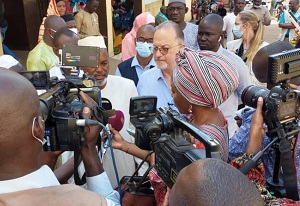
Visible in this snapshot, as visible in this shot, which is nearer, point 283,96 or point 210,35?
point 283,96

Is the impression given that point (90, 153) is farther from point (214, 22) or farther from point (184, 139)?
point (214, 22)

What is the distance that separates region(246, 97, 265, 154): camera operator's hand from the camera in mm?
1609

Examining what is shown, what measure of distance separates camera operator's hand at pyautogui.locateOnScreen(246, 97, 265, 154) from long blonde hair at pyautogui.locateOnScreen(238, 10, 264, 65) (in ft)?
7.05

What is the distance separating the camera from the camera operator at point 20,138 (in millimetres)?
1098

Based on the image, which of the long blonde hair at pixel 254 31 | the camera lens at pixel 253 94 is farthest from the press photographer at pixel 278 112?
the long blonde hair at pixel 254 31

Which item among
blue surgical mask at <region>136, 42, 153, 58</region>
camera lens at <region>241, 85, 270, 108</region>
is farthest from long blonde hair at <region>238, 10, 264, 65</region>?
camera lens at <region>241, 85, 270, 108</region>

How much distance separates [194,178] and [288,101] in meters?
0.83

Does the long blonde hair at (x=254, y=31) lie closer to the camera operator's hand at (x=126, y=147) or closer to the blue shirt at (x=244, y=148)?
the blue shirt at (x=244, y=148)

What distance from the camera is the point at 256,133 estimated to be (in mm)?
1610

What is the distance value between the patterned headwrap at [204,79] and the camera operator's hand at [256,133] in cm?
17

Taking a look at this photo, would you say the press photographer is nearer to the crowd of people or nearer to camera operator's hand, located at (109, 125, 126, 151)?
the crowd of people

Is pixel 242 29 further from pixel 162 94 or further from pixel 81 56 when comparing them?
pixel 81 56

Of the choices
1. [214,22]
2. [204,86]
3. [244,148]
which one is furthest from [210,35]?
[204,86]

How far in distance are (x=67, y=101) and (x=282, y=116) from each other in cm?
95
